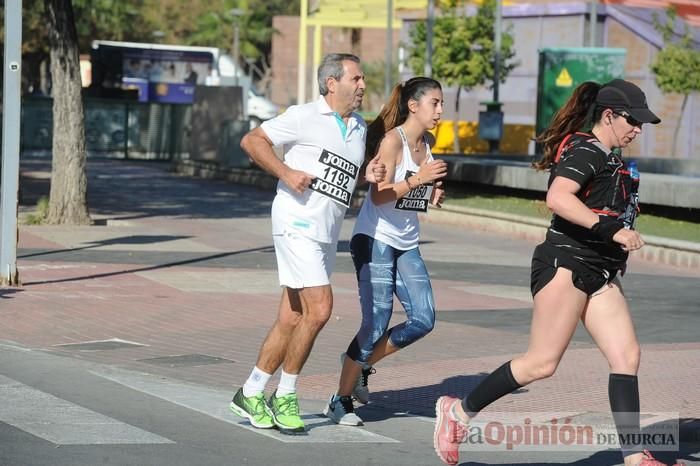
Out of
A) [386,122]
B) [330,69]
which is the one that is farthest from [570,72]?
[330,69]

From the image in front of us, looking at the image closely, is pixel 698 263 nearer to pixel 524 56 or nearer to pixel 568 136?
pixel 568 136

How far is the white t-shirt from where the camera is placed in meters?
6.98

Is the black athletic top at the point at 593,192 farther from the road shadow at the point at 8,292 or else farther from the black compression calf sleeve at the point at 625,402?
the road shadow at the point at 8,292

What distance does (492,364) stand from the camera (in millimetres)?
9812

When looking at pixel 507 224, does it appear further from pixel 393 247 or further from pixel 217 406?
pixel 393 247

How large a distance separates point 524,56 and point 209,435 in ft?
148

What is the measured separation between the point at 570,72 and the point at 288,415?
2403cm

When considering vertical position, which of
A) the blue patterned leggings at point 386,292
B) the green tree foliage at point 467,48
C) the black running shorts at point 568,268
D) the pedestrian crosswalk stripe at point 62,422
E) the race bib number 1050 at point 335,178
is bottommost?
the pedestrian crosswalk stripe at point 62,422

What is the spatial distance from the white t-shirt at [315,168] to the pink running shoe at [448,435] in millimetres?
1159

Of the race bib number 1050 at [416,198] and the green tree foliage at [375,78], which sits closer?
the race bib number 1050 at [416,198]

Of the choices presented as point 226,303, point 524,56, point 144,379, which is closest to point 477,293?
point 226,303

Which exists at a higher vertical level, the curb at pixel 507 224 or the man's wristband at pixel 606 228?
the man's wristband at pixel 606 228

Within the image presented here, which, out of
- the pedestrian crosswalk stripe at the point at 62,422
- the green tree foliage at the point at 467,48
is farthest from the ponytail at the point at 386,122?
the green tree foliage at the point at 467,48

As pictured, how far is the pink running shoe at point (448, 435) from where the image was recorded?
20.6ft
